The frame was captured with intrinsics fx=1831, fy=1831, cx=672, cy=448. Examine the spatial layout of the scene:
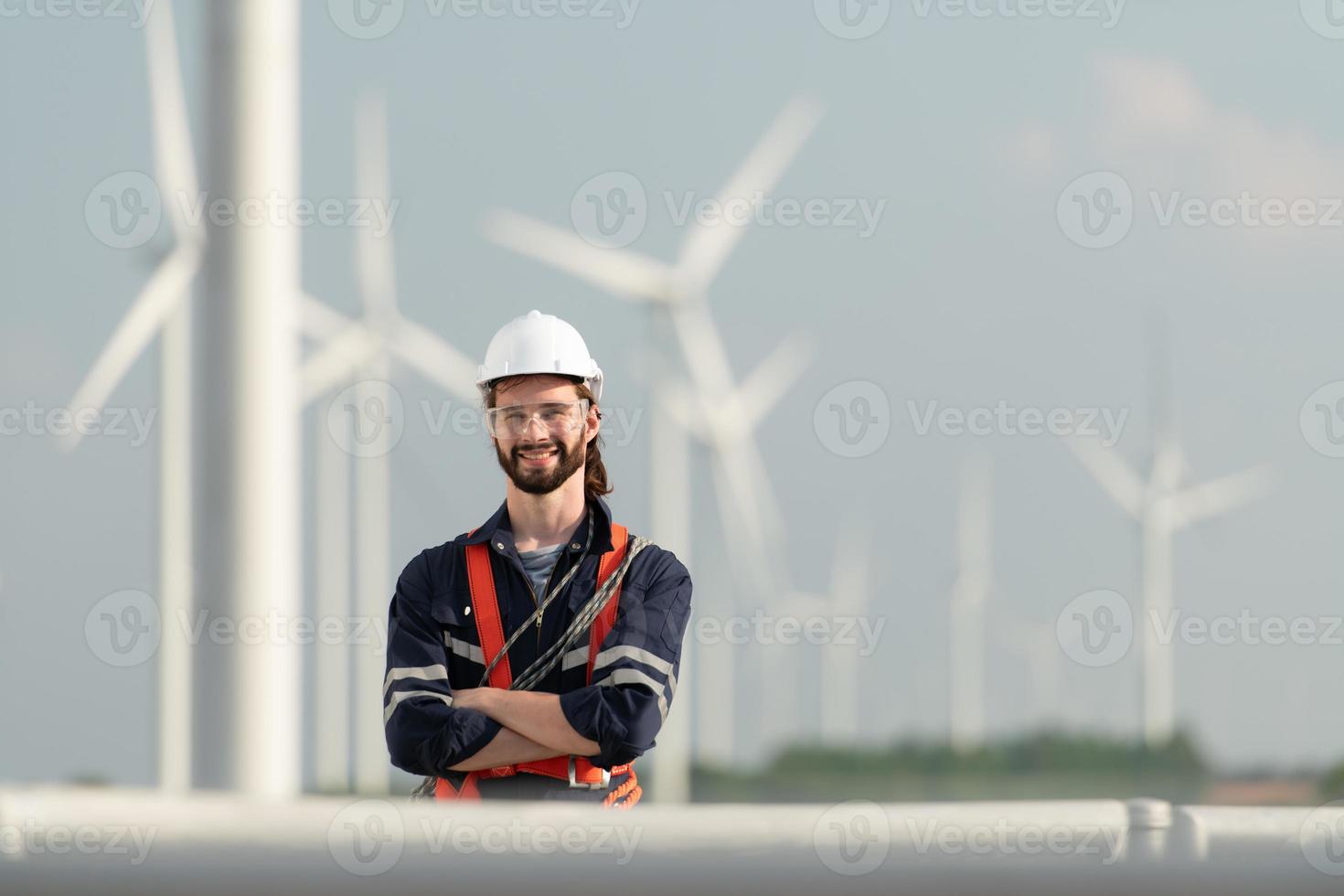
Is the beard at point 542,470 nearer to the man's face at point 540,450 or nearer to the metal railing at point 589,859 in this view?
the man's face at point 540,450

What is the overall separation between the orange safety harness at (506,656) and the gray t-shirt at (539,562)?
0.41 feet

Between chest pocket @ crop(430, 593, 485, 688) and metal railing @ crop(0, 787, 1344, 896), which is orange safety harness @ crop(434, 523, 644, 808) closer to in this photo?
chest pocket @ crop(430, 593, 485, 688)

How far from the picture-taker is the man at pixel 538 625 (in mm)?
5930

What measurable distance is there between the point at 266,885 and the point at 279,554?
12.8 meters

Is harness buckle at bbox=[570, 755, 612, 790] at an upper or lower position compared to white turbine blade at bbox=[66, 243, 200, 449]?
lower

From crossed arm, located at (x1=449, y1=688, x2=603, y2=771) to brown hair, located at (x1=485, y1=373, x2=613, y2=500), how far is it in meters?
0.77

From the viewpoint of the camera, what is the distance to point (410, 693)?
19.8 ft

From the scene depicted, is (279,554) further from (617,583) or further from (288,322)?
(617,583)

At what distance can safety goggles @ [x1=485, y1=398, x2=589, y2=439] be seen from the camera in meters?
5.99

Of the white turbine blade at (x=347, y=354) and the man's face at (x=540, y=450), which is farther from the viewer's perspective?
the white turbine blade at (x=347, y=354)

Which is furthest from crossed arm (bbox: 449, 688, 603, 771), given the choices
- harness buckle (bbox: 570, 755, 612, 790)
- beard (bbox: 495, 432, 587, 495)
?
beard (bbox: 495, 432, 587, 495)

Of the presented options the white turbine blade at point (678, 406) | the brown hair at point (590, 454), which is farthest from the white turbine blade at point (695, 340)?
the brown hair at point (590, 454)

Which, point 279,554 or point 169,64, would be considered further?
point 169,64

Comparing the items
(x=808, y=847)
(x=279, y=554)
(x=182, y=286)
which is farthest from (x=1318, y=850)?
(x=182, y=286)
